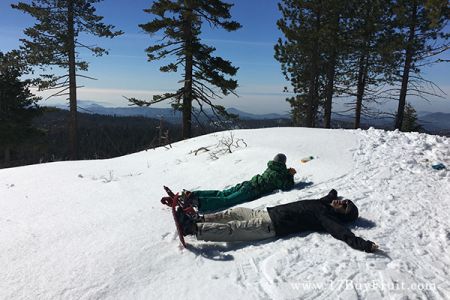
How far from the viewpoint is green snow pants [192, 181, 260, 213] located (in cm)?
529

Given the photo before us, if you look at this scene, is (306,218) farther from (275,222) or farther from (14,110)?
(14,110)

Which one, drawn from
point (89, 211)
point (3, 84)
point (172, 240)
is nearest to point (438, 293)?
point (172, 240)

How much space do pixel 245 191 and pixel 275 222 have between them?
153cm

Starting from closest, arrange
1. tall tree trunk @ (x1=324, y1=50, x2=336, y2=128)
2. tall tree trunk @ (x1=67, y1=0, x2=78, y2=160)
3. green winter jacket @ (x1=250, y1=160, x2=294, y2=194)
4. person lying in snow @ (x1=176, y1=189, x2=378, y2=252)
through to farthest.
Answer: person lying in snow @ (x1=176, y1=189, x2=378, y2=252) → green winter jacket @ (x1=250, y1=160, x2=294, y2=194) → tall tree trunk @ (x1=67, y1=0, x2=78, y2=160) → tall tree trunk @ (x1=324, y1=50, x2=336, y2=128)

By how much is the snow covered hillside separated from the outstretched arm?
78mm

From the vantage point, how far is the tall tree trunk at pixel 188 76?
14.4 meters

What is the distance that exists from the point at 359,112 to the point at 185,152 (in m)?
14.4

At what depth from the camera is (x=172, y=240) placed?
4090 mm

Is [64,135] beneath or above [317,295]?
beneath

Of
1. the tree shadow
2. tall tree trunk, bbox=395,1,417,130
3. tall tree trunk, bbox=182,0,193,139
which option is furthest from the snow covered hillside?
tall tree trunk, bbox=395,1,417,130

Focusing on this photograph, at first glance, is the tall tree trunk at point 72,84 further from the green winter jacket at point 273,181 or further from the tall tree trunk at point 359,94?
the tall tree trunk at point 359,94

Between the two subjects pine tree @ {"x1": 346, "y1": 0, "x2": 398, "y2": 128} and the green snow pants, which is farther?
pine tree @ {"x1": 346, "y1": 0, "x2": 398, "y2": 128}

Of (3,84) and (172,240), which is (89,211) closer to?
(172,240)

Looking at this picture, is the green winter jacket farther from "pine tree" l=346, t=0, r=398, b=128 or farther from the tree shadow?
"pine tree" l=346, t=0, r=398, b=128
